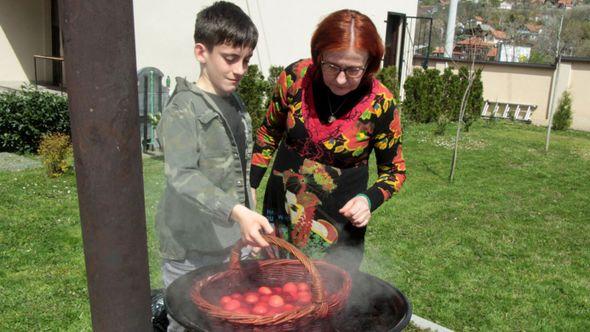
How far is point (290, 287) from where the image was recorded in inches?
72.1

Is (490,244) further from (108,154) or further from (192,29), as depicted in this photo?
(192,29)

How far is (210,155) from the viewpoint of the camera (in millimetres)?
1938

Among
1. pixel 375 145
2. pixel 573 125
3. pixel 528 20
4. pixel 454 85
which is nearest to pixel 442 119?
pixel 454 85

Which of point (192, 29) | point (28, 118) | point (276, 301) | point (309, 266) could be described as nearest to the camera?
point (309, 266)

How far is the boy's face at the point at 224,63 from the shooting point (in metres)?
1.91

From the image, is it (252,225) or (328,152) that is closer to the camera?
(252,225)

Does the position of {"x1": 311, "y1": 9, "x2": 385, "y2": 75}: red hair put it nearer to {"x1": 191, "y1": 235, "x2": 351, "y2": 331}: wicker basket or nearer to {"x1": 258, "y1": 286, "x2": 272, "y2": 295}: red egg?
{"x1": 191, "y1": 235, "x2": 351, "y2": 331}: wicker basket

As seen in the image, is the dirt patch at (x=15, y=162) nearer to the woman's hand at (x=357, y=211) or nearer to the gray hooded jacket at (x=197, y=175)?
the gray hooded jacket at (x=197, y=175)

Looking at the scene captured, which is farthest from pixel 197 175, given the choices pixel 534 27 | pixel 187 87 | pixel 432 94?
pixel 534 27

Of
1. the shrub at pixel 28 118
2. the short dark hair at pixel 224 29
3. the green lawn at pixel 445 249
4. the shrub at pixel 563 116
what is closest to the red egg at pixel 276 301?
the short dark hair at pixel 224 29

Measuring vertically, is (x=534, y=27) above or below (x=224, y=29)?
above

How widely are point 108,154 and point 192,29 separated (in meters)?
7.89

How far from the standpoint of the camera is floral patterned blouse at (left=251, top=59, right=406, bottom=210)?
2201 mm

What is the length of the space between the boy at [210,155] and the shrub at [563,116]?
14.4 m
